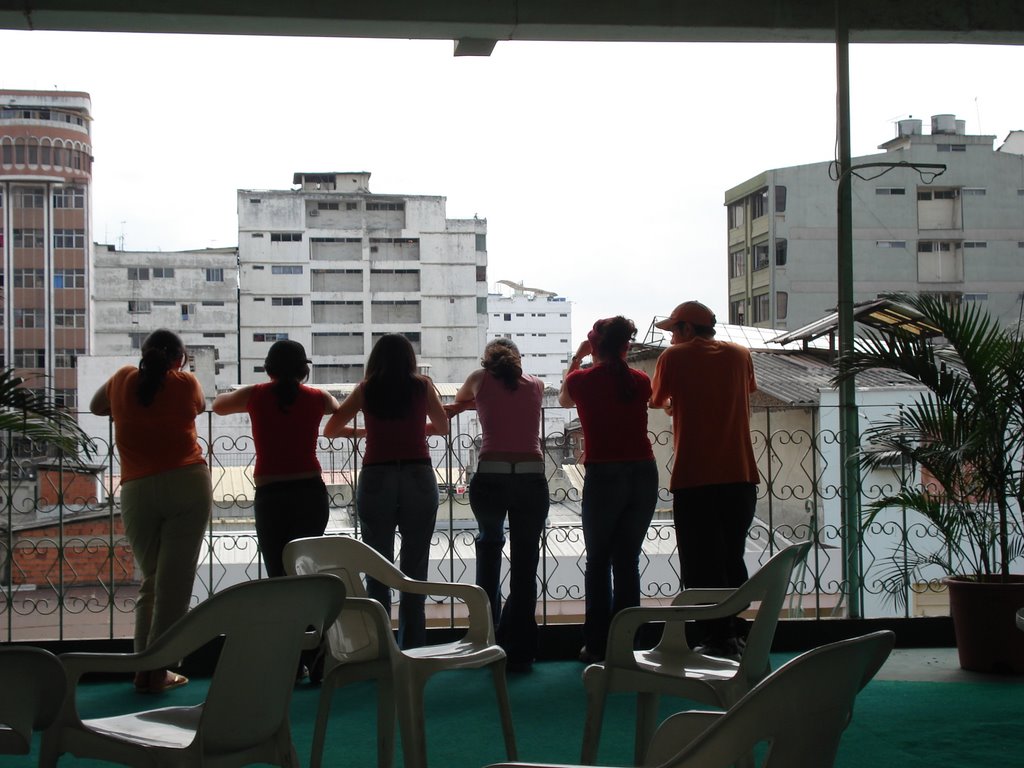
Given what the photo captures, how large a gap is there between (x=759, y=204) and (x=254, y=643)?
11194 millimetres

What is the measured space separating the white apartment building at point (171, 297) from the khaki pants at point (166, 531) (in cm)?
4317

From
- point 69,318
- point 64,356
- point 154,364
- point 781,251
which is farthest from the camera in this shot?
point 64,356

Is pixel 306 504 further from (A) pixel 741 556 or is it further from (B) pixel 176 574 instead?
(A) pixel 741 556

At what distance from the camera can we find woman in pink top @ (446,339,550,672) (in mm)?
4203

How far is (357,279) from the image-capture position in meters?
49.5

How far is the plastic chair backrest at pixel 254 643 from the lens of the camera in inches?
78.7

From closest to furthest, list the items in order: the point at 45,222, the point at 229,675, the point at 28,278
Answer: the point at 229,675 < the point at 45,222 < the point at 28,278

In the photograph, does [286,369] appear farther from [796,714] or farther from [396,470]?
[796,714]

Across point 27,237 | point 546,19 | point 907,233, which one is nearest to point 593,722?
point 546,19

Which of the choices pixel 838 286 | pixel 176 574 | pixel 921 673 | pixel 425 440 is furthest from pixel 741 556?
pixel 176 574

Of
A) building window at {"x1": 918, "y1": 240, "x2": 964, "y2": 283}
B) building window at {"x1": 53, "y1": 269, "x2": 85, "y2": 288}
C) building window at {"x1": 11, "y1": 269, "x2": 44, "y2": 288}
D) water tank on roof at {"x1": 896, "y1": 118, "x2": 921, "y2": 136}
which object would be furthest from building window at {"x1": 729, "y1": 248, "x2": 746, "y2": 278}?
building window at {"x1": 53, "y1": 269, "x2": 85, "y2": 288}

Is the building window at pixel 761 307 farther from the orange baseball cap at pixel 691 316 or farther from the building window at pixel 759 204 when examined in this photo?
the orange baseball cap at pixel 691 316

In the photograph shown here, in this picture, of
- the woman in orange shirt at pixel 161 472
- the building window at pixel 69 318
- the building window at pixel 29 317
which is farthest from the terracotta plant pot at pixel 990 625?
the building window at pixel 69 318

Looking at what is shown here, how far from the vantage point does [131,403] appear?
12.9 feet
